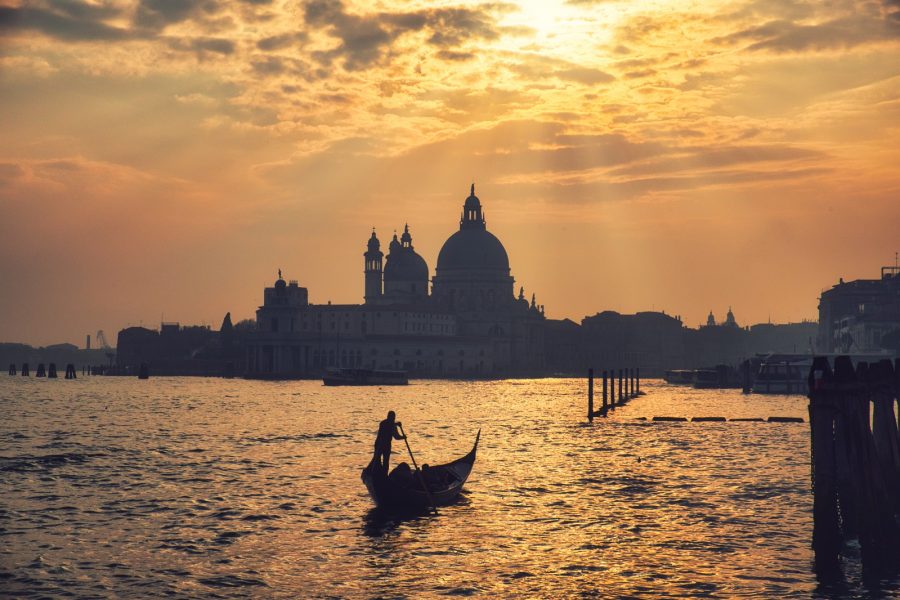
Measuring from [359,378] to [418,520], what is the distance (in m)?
122

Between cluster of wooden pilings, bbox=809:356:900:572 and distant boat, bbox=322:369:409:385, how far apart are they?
12898 cm

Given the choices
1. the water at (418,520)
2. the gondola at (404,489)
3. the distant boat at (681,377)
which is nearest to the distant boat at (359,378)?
the distant boat at (681,377)

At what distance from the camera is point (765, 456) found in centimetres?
4456

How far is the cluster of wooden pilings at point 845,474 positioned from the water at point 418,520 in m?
0.67

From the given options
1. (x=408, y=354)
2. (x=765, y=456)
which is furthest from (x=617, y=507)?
(x=408, y=354)

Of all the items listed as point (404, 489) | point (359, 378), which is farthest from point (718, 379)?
point (404, 489)

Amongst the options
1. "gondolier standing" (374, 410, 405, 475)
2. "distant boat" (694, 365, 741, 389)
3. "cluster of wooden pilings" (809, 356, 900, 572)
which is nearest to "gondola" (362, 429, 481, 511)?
"gondolier standing" (374, 410, 405, 475)

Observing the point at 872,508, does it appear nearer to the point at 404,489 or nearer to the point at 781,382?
the point at 404,489

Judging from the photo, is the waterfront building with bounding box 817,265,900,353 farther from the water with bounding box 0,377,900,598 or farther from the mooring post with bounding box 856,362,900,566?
the mooring post with bounding box 856,362,900,566

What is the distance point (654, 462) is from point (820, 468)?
21493mm

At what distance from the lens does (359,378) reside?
151125 millimetres

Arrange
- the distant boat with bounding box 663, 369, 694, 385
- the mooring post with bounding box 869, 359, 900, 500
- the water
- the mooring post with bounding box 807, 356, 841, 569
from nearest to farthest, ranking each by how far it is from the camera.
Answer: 1. the mooring post with bounding box 807, 356, 841, 569
2. the water
3. the mooring post with bounding box 869, 359, 900, 500
4. the distant boat with bounding box 663, 369, 694, 385

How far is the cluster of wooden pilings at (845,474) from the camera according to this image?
864 inches

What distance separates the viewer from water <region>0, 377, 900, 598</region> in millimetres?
22531
